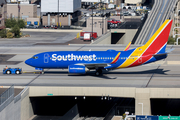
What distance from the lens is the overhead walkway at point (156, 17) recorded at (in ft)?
362

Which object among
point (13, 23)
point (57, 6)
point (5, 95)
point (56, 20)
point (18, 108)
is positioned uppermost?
point (57, 6)

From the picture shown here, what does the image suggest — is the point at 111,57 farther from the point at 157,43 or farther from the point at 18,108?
the point at 18,108

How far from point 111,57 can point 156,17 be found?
6580 centimetres

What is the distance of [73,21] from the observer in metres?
159

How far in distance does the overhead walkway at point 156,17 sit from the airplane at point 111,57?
1856 inches

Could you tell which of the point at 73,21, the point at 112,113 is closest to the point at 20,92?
the point at 112,113

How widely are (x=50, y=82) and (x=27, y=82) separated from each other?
4.03 meters

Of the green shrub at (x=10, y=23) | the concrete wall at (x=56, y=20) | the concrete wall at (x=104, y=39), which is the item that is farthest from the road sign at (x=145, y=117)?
the concrete wall at (x=56, y=20)

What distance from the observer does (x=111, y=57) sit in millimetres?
60500

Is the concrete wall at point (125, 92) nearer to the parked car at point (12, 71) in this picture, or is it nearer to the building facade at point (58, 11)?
the parked car at point (12, 71)

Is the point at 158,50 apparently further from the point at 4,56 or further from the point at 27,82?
the point at 4,56

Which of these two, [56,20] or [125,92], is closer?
[125,92]

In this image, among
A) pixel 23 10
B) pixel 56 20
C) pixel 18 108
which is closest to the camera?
pixel 18 108

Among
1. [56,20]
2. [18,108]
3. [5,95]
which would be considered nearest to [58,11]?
[56,20]
